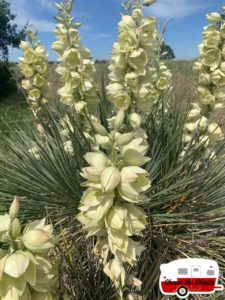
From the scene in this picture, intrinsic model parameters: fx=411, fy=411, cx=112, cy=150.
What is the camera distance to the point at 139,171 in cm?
102

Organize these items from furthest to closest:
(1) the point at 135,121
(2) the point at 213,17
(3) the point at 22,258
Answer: (2) the point at 213,17 < (1) the point at 135,121 < (3) the point at 22,258

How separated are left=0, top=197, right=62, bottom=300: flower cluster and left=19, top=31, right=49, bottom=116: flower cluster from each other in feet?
5.45

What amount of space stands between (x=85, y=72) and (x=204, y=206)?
964mm

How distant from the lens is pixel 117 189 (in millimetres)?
1057

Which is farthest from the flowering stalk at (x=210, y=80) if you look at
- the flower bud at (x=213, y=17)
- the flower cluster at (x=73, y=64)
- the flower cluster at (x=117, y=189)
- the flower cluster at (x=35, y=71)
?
the flower cluster at (x=117, y=189)

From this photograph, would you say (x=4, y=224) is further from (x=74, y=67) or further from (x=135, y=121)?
(x=74, y=67)

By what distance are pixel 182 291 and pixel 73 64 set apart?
1442mm

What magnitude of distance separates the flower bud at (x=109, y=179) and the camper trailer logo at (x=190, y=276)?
0.23 metres

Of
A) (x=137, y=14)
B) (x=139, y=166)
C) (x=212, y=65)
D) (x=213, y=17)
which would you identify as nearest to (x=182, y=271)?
(x=139, y=166)

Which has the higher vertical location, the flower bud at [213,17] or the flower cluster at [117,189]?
the flower bud at [213,17]

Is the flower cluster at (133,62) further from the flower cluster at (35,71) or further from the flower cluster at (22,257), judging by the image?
the flower cluster at (22,257)

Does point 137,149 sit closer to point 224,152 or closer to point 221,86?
point 221,86

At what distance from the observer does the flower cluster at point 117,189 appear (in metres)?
1.01

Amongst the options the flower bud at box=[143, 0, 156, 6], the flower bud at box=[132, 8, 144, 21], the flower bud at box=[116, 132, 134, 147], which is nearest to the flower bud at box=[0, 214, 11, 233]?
the flower bud at box=[116, 132, 134, 147]
